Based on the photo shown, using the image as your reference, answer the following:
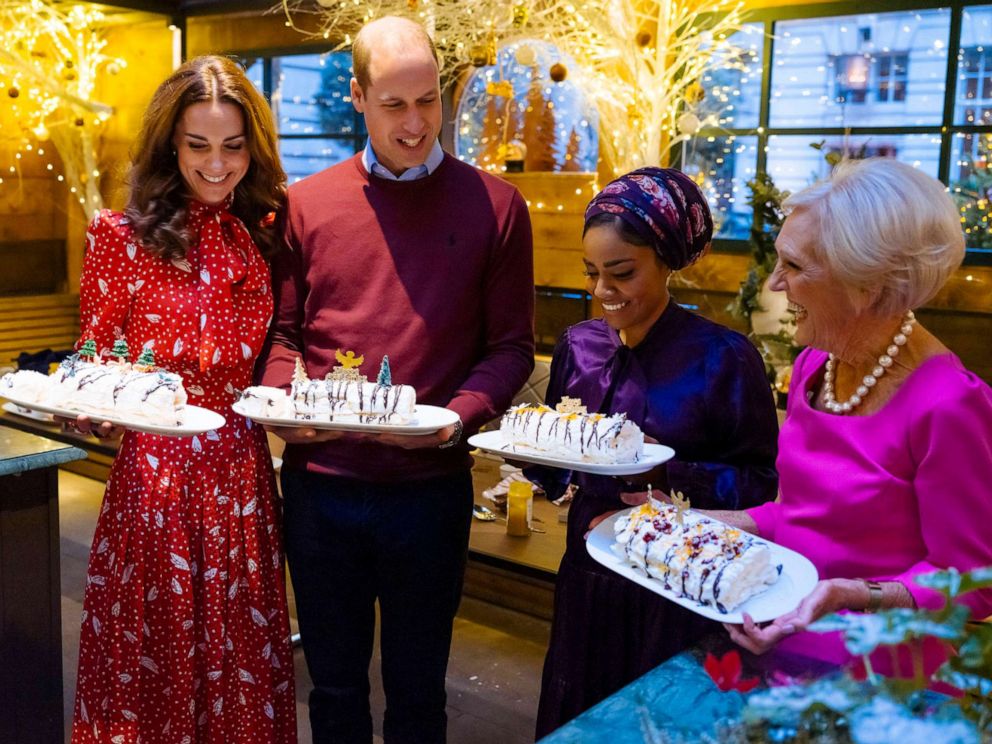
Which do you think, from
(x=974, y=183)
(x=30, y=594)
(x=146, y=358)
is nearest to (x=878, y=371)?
(x=146, y=358)

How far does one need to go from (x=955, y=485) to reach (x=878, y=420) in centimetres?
14

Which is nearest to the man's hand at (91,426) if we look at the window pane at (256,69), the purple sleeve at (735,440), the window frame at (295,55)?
the purple sleeve at (735,440)

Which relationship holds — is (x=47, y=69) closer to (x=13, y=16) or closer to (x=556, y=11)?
(x=13, y=16)

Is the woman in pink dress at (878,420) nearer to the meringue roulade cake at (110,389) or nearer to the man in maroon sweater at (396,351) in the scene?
the man in maroon sweater at (396,351)

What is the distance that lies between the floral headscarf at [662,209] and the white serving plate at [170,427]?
812 millimetres

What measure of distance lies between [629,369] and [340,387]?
0.56m

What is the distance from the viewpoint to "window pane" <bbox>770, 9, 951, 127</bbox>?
438cm

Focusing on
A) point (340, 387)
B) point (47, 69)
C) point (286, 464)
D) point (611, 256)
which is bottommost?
point (286, 464)

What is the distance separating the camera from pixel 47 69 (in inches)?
265

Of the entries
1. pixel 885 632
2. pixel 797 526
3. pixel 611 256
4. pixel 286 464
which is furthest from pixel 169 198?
pixel 885 632

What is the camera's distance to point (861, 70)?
4.53 meters

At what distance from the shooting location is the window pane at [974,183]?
4.29 m

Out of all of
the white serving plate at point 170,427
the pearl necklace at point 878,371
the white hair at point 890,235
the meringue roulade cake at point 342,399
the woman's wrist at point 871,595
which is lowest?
the woman's wrist at point 871,595

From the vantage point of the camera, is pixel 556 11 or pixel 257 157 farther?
pixel 556 11
